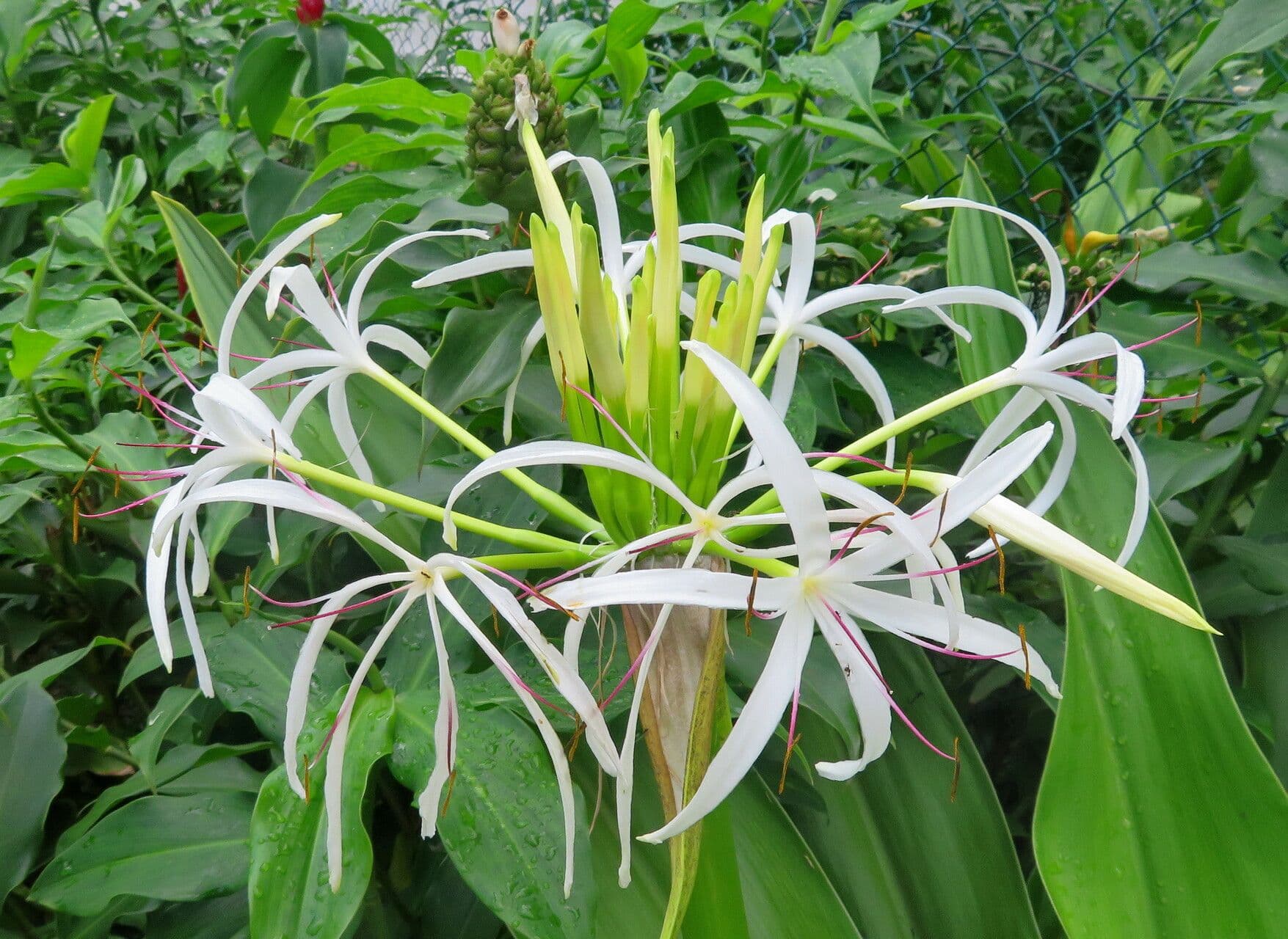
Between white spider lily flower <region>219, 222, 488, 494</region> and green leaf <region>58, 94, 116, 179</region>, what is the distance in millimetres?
574

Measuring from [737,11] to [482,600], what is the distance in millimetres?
537

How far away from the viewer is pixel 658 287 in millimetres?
395

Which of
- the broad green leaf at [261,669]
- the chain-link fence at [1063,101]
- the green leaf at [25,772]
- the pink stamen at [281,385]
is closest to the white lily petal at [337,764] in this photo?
the pink stamen at [281,385]

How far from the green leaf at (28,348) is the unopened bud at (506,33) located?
0.36m

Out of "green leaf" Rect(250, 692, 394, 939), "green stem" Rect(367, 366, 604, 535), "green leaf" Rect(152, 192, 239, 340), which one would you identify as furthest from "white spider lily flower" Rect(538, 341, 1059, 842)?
"green leaf" Rect(152, 192, 239, 340)

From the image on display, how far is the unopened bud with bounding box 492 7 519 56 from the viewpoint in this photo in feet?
1.89

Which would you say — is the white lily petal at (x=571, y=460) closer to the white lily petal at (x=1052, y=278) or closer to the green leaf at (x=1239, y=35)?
the white lily petal at (x=1052, y=278)

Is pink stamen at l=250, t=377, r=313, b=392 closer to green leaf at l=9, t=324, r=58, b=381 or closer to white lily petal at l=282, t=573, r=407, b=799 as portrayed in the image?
white lily petal at l=282, t=573, r=407, b=799

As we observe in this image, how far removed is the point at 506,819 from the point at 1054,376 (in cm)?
35

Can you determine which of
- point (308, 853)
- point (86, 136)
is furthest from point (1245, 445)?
point (86, 136)

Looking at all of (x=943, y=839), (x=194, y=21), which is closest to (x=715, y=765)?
(x=943, y=839)

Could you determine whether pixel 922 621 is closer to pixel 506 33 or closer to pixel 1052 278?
pixel 1052 278

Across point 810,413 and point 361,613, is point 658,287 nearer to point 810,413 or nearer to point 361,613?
point 810,413

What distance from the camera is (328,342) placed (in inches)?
19.5
